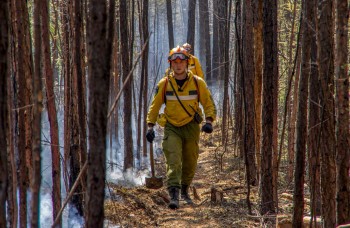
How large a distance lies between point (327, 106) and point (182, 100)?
132 inches

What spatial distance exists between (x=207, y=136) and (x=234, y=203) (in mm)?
9347

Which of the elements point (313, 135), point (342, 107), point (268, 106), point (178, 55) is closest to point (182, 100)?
point (178, 55)

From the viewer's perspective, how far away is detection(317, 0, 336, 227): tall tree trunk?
3.18 meters

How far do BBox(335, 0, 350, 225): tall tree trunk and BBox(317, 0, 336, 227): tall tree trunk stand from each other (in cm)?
20

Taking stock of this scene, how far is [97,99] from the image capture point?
64.7 inches

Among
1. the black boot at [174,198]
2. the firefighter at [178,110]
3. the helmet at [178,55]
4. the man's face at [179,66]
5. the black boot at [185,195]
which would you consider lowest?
the black boot at [185,195]

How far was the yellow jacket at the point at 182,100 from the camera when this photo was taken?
21.3 feet

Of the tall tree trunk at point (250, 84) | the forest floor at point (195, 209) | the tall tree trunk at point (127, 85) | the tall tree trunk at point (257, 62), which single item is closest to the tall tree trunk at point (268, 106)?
the forest floor at point (195, 209)

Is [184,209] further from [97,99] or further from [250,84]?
[97,99]

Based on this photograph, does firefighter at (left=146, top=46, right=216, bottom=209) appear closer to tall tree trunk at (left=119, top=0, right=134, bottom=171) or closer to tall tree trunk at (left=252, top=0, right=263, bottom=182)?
tall tree trunk at (left=252, top=0, right=263, bottom=182)

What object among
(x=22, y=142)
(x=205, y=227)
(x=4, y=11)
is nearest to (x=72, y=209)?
(x=205, y=227)

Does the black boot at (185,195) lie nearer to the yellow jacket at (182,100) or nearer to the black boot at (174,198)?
the black boot at (174,198)

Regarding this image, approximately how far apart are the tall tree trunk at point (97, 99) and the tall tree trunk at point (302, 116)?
195 centimetres

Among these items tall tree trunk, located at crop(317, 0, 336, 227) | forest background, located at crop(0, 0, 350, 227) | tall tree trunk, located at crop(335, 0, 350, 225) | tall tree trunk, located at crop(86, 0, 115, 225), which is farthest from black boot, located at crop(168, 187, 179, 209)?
tall tree trunk, located at crop(86, 0, 115, 225)
